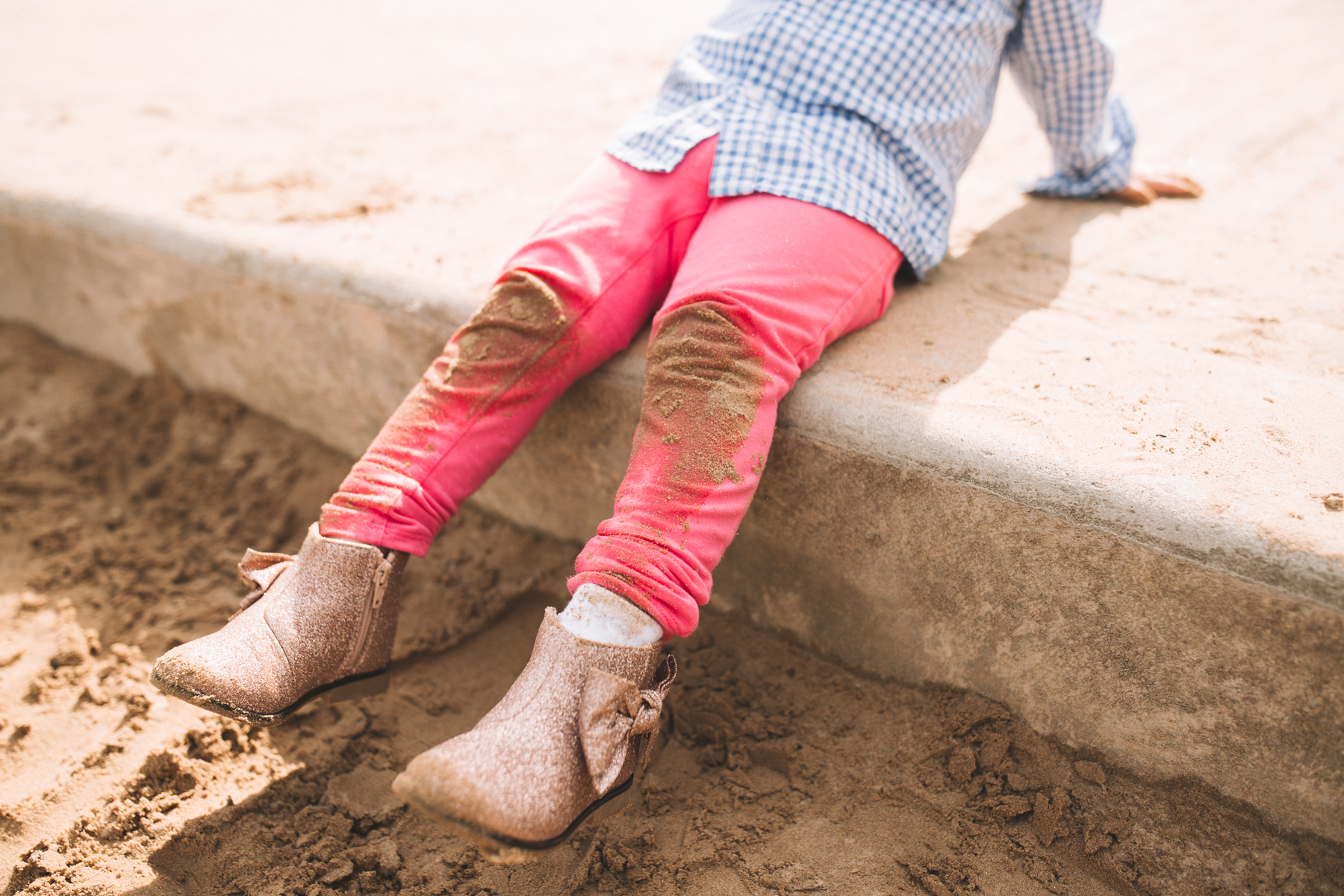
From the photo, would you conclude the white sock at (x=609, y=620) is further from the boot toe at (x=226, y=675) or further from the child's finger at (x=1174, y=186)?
the child's finger at (x=1174, y=186)

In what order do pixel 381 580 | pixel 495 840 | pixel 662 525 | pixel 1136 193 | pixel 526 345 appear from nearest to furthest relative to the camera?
pixel 495 840 → pixel 662 525 → pixel 381 580 → pixel 526 345 → pixel 1136 193

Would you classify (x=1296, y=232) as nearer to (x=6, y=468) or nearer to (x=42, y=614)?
(x=42, y=614)

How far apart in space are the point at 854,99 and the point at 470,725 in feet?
3.95

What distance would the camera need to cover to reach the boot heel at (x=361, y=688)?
3.84ft

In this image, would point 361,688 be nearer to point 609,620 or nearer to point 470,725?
point 470,725

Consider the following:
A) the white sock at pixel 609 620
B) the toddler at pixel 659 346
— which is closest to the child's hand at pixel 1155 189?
the toddler at pixel 659 346

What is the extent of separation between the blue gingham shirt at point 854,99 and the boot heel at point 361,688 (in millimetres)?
886

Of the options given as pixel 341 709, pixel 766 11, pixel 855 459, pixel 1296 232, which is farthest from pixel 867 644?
pixel 1296 232

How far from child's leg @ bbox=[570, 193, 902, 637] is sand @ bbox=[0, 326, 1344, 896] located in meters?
0.36

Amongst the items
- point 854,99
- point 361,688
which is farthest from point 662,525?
point 854,99

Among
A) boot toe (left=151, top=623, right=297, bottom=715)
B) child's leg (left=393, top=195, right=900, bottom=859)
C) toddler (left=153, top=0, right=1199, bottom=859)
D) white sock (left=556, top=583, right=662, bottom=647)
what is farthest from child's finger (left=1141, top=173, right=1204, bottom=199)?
boot toe (left=151, top=623, right=297, bottom=715)

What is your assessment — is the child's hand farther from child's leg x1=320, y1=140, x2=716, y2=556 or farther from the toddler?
child's leg x1=320, y1=140, x2=716, y2=556

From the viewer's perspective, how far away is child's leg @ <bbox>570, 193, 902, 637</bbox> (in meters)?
1.04

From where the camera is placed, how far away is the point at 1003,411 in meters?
1.20
